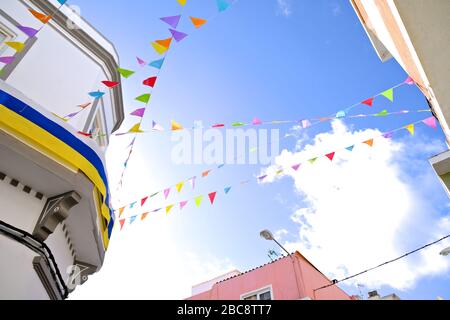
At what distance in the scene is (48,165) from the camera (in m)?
6.01

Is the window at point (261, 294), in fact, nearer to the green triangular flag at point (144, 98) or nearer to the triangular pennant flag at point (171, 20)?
the green triangular flag at point (144, 98)

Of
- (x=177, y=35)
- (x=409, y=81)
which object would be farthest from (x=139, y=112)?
(x=409, y=81)

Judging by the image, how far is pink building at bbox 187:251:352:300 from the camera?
12.1 m

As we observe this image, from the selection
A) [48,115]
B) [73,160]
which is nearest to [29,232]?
[73,160]

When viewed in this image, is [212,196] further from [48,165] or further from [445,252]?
[445,252]

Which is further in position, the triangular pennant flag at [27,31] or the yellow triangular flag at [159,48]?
the triangular pennant flag at [27,31]

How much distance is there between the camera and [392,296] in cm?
1226

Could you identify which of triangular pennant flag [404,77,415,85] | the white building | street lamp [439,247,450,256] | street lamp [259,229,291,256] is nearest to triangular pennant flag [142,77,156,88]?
the white building

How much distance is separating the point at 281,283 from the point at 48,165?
9.46 m

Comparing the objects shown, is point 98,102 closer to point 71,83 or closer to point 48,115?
point 71,83

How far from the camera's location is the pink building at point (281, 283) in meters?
12.1

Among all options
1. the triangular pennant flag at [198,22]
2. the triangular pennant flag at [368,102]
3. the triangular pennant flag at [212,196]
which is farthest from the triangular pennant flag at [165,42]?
the triangular pennant flag at [368,102]

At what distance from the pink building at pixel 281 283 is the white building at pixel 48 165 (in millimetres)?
7056

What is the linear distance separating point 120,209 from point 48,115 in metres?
2.55
